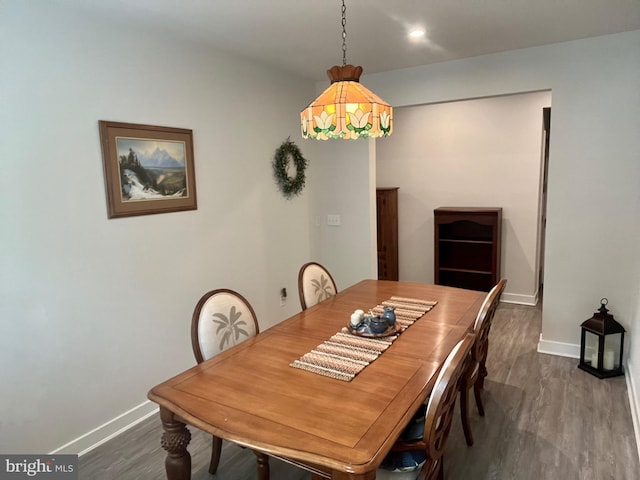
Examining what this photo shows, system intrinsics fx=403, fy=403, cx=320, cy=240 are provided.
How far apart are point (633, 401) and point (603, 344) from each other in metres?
0.50

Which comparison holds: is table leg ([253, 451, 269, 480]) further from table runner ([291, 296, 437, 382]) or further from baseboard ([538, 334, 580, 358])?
baseboard ([538, 334, 580, 358])

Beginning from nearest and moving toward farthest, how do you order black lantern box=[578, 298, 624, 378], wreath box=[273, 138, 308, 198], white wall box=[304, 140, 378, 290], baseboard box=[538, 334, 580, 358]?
black lantern box=[578, 298, 624, 378] → baseboard box=[538, 334, 580, 358] → wreath box=[273, 138, 308, 198] → white wall box=[304, 140, 378, 290]

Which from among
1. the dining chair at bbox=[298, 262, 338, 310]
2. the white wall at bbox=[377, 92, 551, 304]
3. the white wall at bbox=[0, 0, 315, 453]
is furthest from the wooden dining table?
the white wall at bbox=[377, 92, 551, 304]

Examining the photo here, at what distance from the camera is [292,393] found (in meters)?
1.56

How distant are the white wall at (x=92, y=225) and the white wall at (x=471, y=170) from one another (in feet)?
7.71

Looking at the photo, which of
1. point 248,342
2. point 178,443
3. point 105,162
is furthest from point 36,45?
point 178,443

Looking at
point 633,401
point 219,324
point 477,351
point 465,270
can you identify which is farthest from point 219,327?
point 465,270

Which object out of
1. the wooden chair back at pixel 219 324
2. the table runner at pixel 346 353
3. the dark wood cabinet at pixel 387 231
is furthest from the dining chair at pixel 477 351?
the dark wood cabinet at pixel 387 231

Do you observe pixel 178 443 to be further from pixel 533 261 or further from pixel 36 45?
pixel 533 261

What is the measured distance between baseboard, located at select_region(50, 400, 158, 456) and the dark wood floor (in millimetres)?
49

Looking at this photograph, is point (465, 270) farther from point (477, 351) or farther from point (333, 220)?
point (477, 351)

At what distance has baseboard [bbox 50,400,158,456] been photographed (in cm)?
234

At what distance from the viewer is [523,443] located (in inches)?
91.1

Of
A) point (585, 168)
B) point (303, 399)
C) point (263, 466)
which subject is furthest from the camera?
point (585, 168)
